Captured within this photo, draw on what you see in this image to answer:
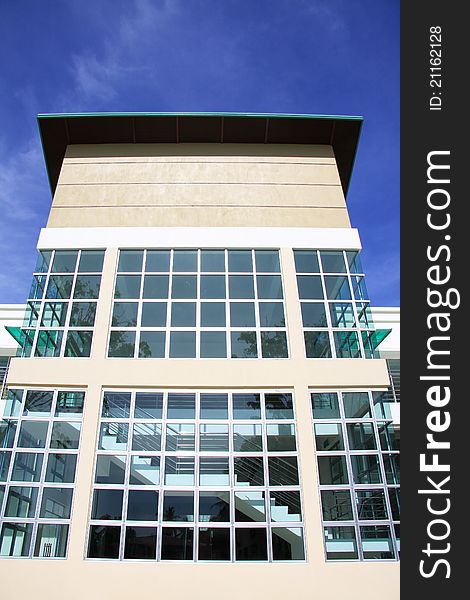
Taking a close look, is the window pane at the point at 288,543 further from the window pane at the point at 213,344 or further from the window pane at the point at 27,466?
the window pane at the point at 27,466

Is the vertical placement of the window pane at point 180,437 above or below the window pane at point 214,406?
below

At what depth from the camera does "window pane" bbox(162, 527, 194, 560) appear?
363 inches

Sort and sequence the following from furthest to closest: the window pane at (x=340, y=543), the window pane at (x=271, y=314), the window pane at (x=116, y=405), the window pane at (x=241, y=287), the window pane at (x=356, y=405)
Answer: the window pane at (x=241, y=287) → the window pane at (x=271, y=314) → the window pane at (x=356, y=405) → the window pane at (x=116, y=405) → the window pane at (x=340, y=543)

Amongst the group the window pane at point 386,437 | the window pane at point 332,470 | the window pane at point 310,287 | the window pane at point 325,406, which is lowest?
the window pane at point 332,470

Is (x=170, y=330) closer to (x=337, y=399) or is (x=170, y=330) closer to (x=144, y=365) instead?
(x=144, y=365)

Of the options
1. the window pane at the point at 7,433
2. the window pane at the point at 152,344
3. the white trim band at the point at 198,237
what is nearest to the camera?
the window pane at the point at 7,433

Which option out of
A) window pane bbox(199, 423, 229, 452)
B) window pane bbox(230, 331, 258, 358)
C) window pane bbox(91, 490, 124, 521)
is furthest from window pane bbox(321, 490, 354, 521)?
window pane bbox(91, 490, 124, 521)

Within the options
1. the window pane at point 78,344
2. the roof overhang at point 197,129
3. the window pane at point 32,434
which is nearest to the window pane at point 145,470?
the window pane at point 32,434

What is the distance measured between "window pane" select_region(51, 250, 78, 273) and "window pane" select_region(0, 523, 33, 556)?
255 inches

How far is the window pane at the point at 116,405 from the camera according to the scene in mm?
10766

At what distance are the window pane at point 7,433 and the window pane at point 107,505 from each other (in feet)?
7.61

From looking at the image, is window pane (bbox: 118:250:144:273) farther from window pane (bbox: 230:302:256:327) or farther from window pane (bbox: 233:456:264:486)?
window pane (bbox: 233:456:264:486)

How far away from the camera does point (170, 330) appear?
38.7 ft

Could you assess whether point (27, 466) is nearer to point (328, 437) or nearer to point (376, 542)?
point (328, 437)
